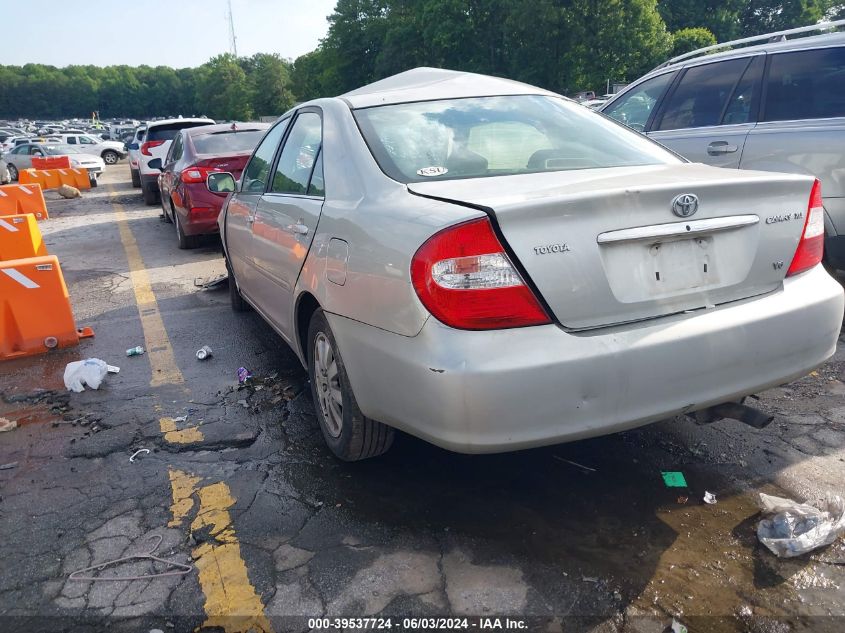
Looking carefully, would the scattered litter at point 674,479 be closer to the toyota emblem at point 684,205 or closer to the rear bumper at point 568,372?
the rear bumper at point 568,372

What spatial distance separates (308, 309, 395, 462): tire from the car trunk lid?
867 mm

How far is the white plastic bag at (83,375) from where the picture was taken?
14.6ft

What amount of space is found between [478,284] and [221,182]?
3.49 m

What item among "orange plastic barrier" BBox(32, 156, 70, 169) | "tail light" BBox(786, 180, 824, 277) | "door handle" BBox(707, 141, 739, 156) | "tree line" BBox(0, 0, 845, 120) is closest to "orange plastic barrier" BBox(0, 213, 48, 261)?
"door handle" BBox(707, 141, 739, 156)

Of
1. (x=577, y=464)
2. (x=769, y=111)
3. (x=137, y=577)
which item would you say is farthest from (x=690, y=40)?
(x=137, y=577)

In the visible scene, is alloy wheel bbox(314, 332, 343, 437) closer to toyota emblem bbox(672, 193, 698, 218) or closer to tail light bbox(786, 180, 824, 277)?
toyota emblem bbox(672, 193, 698, 218)

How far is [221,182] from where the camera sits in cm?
510

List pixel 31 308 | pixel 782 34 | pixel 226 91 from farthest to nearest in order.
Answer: pixel 226 91 < pixel 782 34 < pixel 31 308

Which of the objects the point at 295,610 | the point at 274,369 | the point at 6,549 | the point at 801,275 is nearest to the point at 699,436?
the point at 801,275

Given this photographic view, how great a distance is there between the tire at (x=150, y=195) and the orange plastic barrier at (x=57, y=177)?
6.83 m

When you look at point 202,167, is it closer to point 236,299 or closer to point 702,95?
point 236,299

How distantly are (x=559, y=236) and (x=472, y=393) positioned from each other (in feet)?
1.95

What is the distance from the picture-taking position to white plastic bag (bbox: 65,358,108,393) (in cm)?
444

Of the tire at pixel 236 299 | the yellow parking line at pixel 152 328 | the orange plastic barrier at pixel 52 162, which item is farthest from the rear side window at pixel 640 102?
the orange plastic barrier at pixel 52 162
